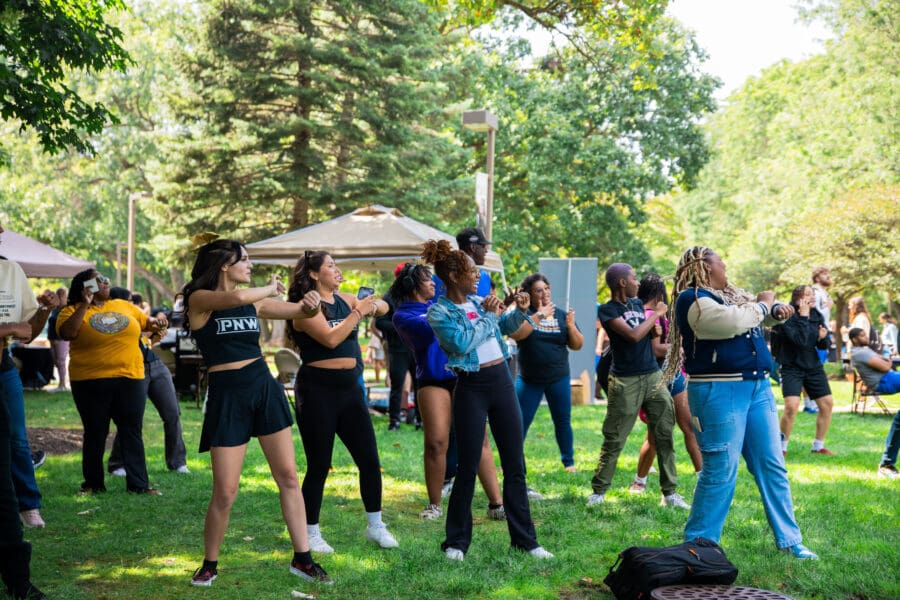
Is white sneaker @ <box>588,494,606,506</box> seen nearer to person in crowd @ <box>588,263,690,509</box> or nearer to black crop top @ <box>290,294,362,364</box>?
person in crowd @ <box>588,263,690,509</box>

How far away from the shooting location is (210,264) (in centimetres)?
513

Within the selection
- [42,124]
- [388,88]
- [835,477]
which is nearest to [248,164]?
[388,88]

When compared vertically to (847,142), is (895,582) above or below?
below

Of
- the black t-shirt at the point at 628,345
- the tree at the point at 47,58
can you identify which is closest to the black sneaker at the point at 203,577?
the black t-shirt at the point at 628,345

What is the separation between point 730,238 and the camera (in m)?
48.7

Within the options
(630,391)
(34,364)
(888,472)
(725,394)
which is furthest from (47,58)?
(34,364)

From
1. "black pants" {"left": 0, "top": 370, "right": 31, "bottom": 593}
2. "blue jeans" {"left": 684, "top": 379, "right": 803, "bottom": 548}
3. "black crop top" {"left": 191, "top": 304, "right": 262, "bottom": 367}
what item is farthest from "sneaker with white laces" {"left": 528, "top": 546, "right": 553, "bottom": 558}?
"black pants" {"left": 0, "top": 370, "right": 31, "bottom": 593}

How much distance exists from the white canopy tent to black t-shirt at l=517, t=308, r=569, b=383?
2.71 m

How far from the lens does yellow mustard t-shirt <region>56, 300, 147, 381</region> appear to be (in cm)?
753

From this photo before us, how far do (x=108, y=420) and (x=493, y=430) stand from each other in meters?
3.85

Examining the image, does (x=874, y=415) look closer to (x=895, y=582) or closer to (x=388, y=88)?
(x=895, y=582)

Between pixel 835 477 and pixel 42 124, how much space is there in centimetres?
836

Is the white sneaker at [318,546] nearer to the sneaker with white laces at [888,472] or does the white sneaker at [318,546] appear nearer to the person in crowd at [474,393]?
the person in crowd at [474,393]

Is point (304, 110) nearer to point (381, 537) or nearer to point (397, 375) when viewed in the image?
point (397, 375)
